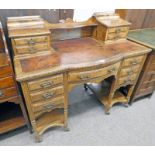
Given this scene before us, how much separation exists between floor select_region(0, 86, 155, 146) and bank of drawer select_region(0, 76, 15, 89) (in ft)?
2.29

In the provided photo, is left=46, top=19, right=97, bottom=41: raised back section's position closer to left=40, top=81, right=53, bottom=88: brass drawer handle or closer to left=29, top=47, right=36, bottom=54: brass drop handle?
left=29, top=47, right=36, bottom=54: brass drop handle

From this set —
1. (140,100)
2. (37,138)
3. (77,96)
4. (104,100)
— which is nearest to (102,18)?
(104,100)

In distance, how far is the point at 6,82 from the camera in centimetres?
109

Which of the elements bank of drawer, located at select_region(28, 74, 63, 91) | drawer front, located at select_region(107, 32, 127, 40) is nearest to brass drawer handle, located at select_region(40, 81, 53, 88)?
bank of drawer, located at select_region(28, 74, 63, 91)

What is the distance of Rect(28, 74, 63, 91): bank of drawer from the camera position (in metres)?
1.07

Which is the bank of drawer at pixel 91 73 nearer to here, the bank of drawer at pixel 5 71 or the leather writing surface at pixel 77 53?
the leather writing surface at pixel 77 53

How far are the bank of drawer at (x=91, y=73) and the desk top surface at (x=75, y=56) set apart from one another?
8 centimetres

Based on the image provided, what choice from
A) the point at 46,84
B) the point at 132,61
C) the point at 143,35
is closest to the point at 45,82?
the point at 46,84

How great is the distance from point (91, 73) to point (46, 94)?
1.37 ft

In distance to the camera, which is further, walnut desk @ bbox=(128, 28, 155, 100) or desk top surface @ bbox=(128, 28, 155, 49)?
desk top surface @ bbox=(128, 28, 155, 49)

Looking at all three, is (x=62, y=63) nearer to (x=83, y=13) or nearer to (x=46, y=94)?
(x=46, y=94)

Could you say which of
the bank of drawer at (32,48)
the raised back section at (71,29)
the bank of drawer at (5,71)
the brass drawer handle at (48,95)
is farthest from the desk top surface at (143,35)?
the bank of drawer at (5,71)

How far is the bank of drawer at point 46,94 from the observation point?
114 cm
